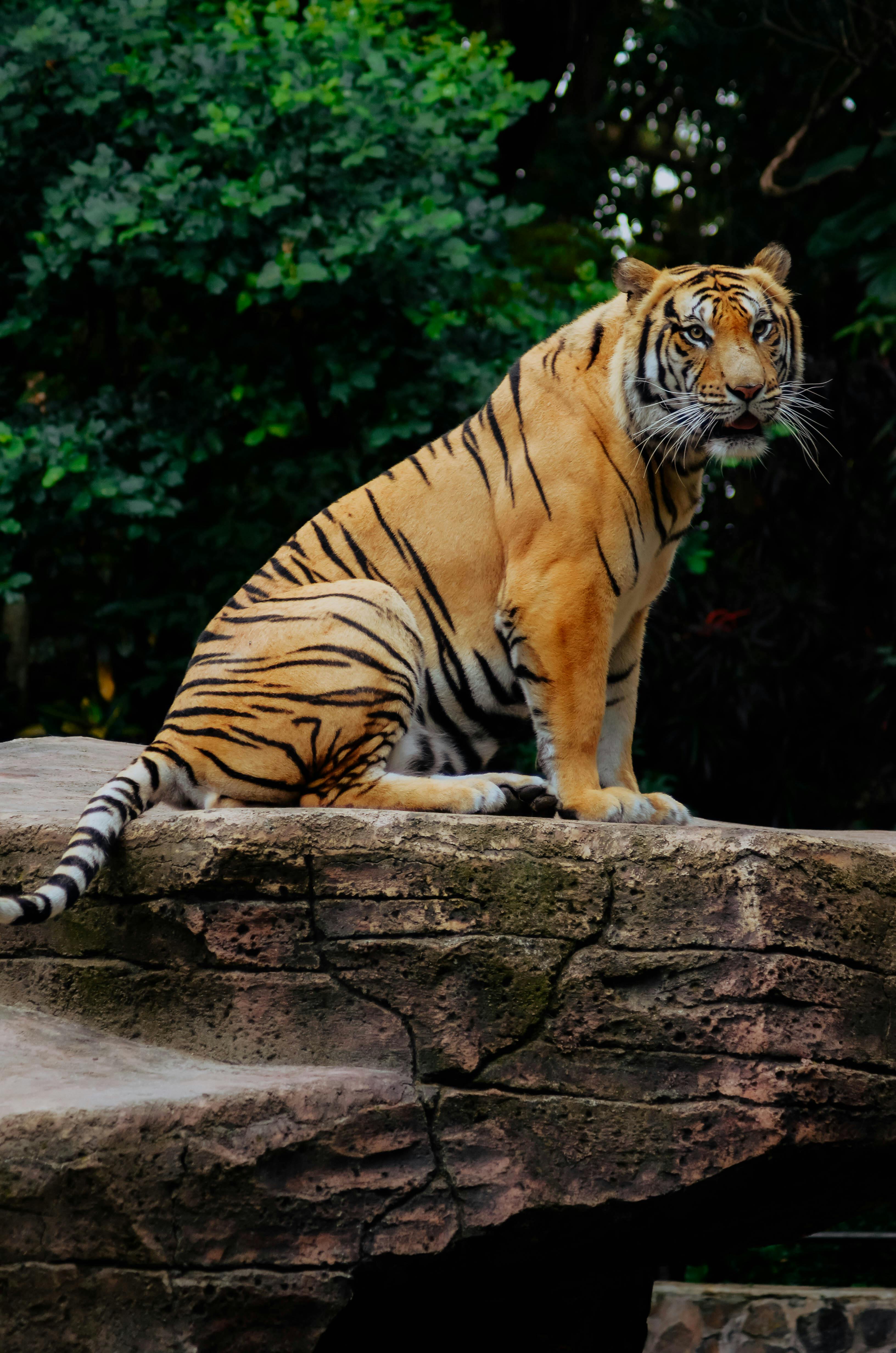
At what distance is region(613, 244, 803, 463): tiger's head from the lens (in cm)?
355

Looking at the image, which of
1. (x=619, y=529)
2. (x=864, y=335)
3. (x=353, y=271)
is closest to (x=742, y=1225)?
(x=619, y=529)

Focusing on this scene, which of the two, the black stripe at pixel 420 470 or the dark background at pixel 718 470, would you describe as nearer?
the black stripe at pixel 420 470

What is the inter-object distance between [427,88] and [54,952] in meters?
4.81

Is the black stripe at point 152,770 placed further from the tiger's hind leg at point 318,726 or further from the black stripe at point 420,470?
the black stripe at point 420,470

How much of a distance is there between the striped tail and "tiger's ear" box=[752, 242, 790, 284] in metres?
2.25

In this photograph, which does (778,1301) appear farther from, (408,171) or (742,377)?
(408,171)

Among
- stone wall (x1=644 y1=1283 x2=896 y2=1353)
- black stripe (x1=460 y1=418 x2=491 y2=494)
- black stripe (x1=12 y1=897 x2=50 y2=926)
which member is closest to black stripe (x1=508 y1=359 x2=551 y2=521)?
black stripe (x1=460 y1=418 x2=491 y2=494)

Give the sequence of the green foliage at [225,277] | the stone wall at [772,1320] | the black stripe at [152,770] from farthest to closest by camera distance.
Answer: the green foliage at [225,277], the stone wall at [772,1320], the black stripe at [152,770]

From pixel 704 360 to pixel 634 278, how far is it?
0.39 meters

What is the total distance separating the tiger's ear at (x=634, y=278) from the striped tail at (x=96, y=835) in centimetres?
187

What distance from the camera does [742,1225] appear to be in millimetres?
3582

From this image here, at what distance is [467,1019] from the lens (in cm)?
314

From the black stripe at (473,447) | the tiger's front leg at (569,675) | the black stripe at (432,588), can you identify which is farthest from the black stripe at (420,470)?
the tiger's front leg at (569,675)

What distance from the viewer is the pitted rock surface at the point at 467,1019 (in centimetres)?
299
